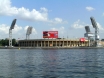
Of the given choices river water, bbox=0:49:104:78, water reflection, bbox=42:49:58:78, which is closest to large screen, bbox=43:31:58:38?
river water, bbox=0:49:104:78

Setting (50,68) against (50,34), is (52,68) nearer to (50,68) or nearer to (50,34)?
(50,68)

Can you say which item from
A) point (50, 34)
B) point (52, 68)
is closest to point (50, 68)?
point (52, 68)

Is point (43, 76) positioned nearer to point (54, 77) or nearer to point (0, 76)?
point (54, 77)

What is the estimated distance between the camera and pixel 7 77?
990 inches

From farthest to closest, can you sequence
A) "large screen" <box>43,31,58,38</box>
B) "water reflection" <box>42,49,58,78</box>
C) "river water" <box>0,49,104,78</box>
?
1. "large screen" <box>43,31,58,38</box>
2. "river water" <box>0,49,104,78</box>
3. "water reflection" <box>42,49,58,78</box>

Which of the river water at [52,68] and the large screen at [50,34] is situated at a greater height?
the large screen at [50,34]

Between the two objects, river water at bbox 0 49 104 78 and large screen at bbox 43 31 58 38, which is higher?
large screen at bbox 43 31 58 38

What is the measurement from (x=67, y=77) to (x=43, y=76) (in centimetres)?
264

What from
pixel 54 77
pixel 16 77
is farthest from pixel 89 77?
pixel 16 77

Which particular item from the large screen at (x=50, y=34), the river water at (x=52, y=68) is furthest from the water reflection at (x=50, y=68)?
the large screen at (x=50, y=34)

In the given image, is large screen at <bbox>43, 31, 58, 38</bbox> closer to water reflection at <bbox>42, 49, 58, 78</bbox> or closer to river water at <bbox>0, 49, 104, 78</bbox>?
river water at <bbox>0, 49, 104, 78</bbox>

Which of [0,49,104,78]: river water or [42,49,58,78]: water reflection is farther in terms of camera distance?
[0,49,104,78]: river water

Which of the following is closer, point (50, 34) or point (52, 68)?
point (52, 68)

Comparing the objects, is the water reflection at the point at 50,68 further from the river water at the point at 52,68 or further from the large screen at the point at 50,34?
the large screen at the point at 50,34
